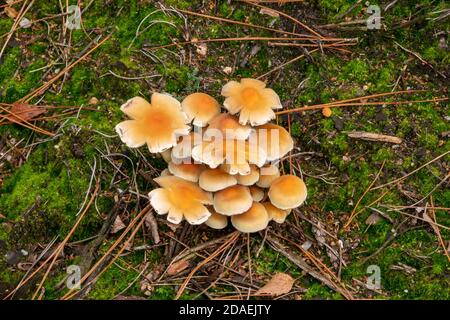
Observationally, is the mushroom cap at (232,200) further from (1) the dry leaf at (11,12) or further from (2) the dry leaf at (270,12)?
(1) the dry leaf at (11,12)

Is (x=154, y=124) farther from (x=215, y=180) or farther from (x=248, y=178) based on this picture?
(x=248, y=178)

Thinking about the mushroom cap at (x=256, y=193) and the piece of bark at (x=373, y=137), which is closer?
the mushroom cap at (x=256, y=193)

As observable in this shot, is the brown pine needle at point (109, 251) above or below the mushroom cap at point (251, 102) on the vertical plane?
below

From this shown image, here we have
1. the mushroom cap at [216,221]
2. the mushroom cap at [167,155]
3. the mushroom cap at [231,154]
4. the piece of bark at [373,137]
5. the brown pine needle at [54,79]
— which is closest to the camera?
the mushroom cap at [231,154]

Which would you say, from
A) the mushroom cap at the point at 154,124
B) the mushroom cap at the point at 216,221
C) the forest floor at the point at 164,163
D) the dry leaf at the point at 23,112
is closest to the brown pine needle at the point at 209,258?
the forest floor at the point at 164,163
